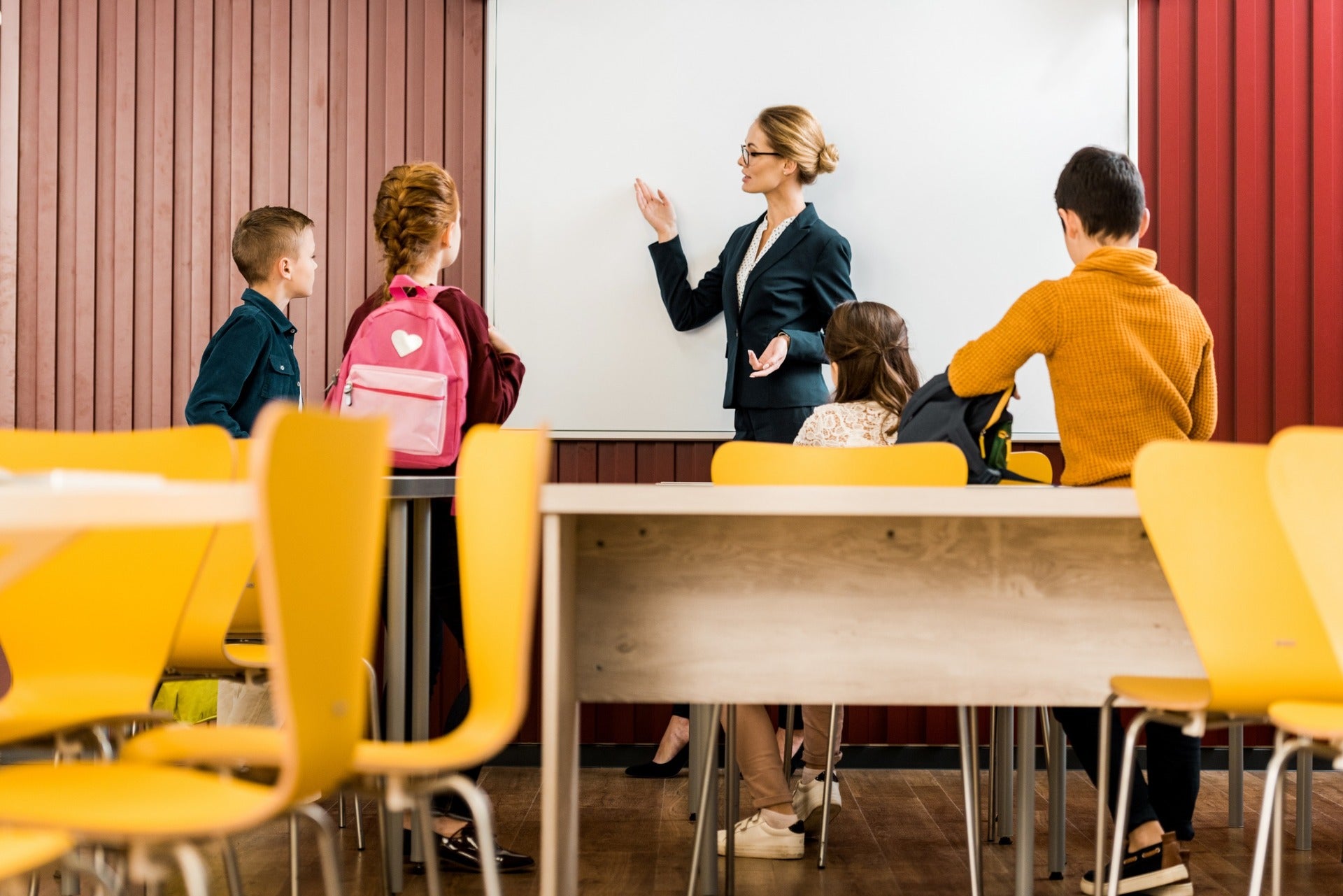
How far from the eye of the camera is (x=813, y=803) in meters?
3.04

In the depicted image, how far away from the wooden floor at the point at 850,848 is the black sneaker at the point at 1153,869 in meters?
0.21

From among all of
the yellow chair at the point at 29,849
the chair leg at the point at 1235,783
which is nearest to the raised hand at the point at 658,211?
the chair leg at the point at 1235,783

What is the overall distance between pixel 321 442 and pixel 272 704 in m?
2.35

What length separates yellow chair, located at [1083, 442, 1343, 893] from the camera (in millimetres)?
1588

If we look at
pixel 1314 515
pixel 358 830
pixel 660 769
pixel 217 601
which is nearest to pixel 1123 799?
pixel 1314 515

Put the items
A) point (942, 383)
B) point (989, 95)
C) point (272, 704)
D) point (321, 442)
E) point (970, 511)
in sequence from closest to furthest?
point (321, 442), point (970, 511), point (942, 383), point (272, 704), point (989, 95)

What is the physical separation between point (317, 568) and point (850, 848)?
2.17 m

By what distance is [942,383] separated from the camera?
2383mm

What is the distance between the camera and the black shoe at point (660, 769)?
3666 millimetres

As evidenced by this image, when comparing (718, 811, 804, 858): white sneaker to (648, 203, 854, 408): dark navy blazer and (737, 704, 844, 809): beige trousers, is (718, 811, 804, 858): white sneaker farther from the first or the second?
(648, 203, 854, 408): dark navy blazer

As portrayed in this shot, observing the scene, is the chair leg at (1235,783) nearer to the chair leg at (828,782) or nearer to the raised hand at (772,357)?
the chair leg at (828,782)

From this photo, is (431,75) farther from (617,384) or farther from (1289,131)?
(1289,131)

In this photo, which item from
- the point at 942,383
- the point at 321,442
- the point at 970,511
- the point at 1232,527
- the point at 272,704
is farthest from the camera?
the point at 272,704

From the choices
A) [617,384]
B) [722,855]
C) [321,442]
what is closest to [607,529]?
[321,442]
